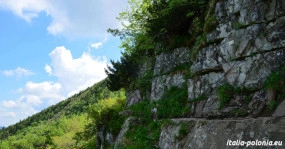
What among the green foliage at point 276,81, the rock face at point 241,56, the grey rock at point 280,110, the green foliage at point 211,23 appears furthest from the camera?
the green foliage at point 211,23

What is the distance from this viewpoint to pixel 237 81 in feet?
43.2

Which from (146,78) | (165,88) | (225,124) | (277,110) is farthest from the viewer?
(146,78)

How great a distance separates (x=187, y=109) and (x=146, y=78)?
11.0 metres

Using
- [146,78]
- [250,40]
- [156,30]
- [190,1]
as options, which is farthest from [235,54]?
[146,78]

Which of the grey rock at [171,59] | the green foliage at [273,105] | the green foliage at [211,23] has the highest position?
the green foliage at [211,23]

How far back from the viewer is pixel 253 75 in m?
12.5

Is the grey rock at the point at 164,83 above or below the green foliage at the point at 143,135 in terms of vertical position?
above

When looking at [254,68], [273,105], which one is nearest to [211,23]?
[254,68]

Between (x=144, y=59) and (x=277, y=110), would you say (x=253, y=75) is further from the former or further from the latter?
(x=144, y=59)

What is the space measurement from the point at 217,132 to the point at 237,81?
10.5 feet

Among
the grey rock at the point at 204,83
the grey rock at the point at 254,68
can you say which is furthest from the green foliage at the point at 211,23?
the grey rock at the point at 254,68

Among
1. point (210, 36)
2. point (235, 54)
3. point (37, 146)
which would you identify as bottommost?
point (37, 146)

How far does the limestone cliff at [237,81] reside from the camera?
10562 millimetres

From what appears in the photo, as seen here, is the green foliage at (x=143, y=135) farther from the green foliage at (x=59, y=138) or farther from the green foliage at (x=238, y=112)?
the green foliage at (x=59, y=138)
